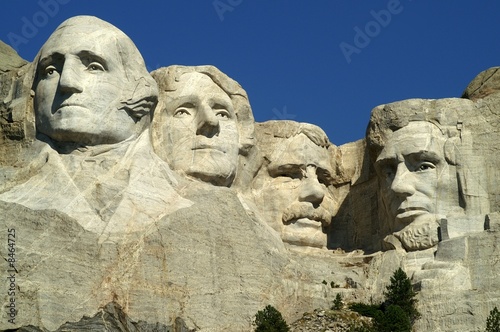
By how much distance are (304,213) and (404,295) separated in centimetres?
367

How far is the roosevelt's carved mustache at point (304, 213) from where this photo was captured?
117 feet

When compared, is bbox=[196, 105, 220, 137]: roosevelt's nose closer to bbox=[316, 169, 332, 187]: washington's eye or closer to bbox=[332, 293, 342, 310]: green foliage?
bbox=[316, 169, 332, 187]: washington's eye

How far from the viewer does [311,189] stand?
35.8m

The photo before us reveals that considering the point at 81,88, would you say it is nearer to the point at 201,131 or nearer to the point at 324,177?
the point at 201,131

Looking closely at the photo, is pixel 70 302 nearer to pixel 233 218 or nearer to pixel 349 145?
pixel 233 218

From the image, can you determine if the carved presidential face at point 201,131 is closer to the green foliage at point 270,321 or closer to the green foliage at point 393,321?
the green foliage at point 270,321

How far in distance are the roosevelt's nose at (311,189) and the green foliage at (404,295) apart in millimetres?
3442

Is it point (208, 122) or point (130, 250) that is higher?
point (208, 122)

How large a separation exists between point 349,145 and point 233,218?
4.96m

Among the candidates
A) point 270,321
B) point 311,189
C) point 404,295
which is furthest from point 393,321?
point 311,189

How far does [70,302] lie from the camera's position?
101 feet

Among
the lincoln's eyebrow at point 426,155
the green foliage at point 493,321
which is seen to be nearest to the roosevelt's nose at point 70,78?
the lincoln's eyebrow at point 426,155

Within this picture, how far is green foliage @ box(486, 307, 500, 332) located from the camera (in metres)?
31.2

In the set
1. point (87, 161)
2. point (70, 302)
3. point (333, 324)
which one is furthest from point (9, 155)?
point (333, 324)
